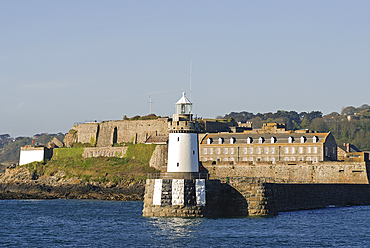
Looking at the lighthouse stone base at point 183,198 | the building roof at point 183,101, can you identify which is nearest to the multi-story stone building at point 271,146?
the building roof at point 183,101

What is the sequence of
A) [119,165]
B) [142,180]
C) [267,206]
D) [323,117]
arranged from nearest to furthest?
[267,206] < [142,180] < [119,165] < [323,117]

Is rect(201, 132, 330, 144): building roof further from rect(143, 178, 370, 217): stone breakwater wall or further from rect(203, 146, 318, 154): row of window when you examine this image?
rect(143, 178, 370, 217): stone breakwater wall

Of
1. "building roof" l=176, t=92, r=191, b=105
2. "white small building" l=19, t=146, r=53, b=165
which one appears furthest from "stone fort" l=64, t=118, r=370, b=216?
"white small building" l=19, t=146, r=53, b=165

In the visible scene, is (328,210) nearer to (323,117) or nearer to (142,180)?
(142,180)

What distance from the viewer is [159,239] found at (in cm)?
3073

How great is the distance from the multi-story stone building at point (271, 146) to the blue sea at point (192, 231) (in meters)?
25.2

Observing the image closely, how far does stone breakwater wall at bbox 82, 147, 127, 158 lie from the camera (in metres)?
89.4

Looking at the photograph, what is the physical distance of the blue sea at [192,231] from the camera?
1206 inches

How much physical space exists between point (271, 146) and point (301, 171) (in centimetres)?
999

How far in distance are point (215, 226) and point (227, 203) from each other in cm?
357

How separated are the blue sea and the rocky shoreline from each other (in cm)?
2623

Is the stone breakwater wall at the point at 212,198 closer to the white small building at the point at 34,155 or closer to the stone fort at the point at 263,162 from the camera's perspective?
the stone fort at the point at 263,162

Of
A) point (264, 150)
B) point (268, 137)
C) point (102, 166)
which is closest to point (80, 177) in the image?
point (102, 166)

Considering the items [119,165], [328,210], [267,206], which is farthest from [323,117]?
[267,206]
